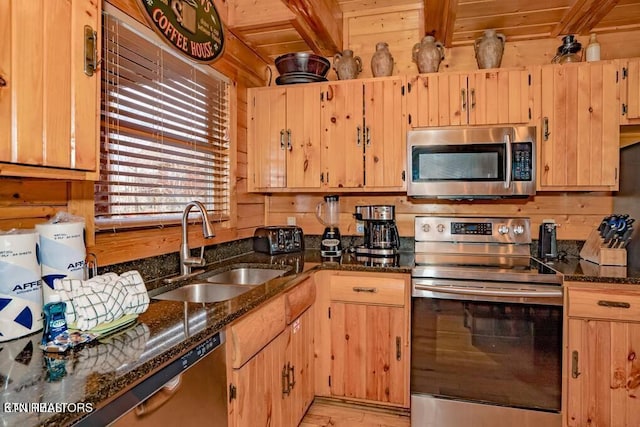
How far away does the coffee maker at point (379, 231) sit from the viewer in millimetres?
2465

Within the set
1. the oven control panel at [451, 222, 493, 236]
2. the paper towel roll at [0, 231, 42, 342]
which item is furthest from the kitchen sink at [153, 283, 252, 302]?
the oven control panel at [451, 222, 493, 236]

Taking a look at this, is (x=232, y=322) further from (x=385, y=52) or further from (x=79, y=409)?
(x=385, y=52)

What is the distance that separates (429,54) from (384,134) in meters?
0.58

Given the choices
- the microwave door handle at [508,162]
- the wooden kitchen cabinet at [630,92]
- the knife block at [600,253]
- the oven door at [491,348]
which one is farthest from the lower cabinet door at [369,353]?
the wooden kitchen cabinet at [630,92]

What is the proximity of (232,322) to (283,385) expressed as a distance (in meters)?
0.66

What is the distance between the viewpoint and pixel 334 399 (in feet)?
7.59

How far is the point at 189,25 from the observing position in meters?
1.97

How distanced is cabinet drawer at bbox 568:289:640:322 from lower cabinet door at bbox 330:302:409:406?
85 centimetres

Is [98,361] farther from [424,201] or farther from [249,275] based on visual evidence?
[424,201]

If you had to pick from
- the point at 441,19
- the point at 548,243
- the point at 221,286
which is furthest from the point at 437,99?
the point at 221,286

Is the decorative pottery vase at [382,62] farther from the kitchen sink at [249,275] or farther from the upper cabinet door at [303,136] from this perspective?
the kitchen sink at [249,275]

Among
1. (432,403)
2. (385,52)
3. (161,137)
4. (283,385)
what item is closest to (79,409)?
(283,385)

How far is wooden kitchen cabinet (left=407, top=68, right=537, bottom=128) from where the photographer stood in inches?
90.2

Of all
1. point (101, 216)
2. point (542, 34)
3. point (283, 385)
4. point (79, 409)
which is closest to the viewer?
point (79, 409)
